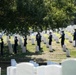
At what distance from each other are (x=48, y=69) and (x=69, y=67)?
0.76 m

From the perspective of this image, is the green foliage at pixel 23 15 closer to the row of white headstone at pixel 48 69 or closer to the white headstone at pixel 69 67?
the row of white headstone at pixel 48 69

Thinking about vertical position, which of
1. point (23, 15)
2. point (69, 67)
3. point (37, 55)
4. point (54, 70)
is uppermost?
point (23, 15)

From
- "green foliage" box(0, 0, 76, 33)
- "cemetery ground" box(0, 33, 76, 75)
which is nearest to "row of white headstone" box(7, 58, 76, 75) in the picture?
"cemetery ground" box(0, 33, 76, 75)

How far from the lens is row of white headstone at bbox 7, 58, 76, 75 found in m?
10.2

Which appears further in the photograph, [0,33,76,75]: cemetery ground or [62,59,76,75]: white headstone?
[0,33,76,75]: cemetery ground

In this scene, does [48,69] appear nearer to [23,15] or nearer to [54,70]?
[54,70]

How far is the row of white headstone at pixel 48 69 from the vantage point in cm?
1022

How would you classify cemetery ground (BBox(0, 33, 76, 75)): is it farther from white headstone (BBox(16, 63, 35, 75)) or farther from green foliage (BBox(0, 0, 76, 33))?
white headstone (BBox(16, 63, 35, 75))

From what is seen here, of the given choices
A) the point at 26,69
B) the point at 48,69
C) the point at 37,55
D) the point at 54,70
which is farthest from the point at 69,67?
the point at 37,55

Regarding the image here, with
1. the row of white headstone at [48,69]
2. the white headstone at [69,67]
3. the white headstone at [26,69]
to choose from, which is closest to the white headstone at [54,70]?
the row of white headstone at [48,69]

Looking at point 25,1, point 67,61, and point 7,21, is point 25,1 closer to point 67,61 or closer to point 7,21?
point 7,21

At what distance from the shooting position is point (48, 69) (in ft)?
35.0

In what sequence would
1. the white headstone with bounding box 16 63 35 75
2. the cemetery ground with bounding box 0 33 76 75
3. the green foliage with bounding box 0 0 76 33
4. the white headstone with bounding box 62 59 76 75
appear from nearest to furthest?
the white headstone with bounding box 62 59 76 75 → the white headstone with bounding box 16 63 35 75 → the green foliage with bounding box 0 0 76 33 → the cemetery ground with bounding box 0 33 76 75

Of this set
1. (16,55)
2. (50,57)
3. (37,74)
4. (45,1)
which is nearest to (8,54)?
(16,55)
